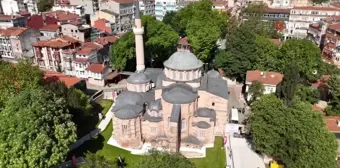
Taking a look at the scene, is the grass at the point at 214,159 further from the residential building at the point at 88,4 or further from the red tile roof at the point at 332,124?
the residential building at the point at 88,4

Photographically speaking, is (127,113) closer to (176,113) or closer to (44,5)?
Result: (176,113)

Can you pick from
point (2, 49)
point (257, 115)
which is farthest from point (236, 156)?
point (2, 49)

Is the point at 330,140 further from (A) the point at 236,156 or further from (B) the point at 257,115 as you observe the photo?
(A) the point at 236,156

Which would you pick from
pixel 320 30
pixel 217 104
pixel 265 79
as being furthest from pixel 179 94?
pixel 320 30

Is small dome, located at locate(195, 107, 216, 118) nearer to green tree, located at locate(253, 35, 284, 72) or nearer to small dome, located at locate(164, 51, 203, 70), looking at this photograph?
small dome, located at locate(164, 51, 203, 70)

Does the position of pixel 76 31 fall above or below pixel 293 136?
above

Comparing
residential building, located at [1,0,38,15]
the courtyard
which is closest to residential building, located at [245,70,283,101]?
the courtyard
